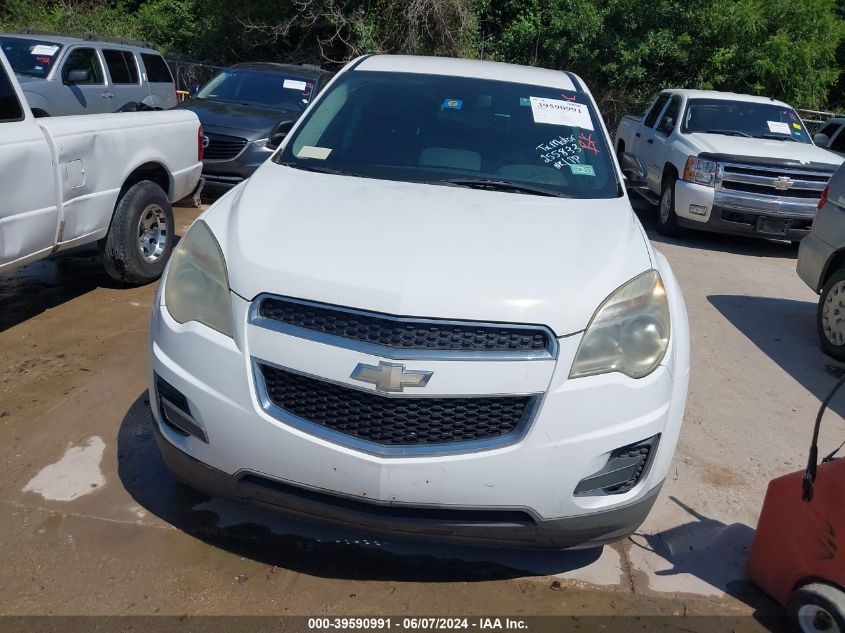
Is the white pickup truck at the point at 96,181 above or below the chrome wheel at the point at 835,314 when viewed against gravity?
above

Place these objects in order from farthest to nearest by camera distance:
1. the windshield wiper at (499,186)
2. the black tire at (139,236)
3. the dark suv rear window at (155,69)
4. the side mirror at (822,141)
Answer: the dark suv rear window at (155,69) → the side mirror at (822,141) → the black tire at (139,236) → the windshield wiper at (499,186)

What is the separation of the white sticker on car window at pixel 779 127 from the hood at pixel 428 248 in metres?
7.56

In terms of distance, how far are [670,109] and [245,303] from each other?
31.1ft

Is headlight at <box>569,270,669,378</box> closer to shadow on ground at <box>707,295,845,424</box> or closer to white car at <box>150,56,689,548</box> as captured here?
white car at <box>150,56,689,548</box>

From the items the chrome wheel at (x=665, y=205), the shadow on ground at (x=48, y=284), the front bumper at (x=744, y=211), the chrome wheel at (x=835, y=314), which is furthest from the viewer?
the chrome wheel at (x=665, y=205)

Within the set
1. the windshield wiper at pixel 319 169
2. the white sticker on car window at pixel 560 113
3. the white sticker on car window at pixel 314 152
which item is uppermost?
the white sticker on car window at pixel 560 113

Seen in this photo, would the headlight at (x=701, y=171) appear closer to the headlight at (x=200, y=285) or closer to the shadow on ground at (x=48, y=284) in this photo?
the shadow on ground at (x=48, y=284)

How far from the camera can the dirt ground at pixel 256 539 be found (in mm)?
2828

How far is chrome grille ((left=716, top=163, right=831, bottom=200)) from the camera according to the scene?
8.77 meters

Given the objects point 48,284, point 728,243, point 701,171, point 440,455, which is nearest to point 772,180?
point 701,171

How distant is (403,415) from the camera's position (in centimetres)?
253

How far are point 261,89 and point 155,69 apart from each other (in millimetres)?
3027

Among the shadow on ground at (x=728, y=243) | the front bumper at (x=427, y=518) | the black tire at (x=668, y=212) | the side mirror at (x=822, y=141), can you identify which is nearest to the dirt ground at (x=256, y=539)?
the front bumper at (x=427, y=518)

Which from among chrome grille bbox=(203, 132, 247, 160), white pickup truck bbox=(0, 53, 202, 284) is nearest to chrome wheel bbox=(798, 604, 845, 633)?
white pickup truck bbox=(0, 53, 202, 284)
